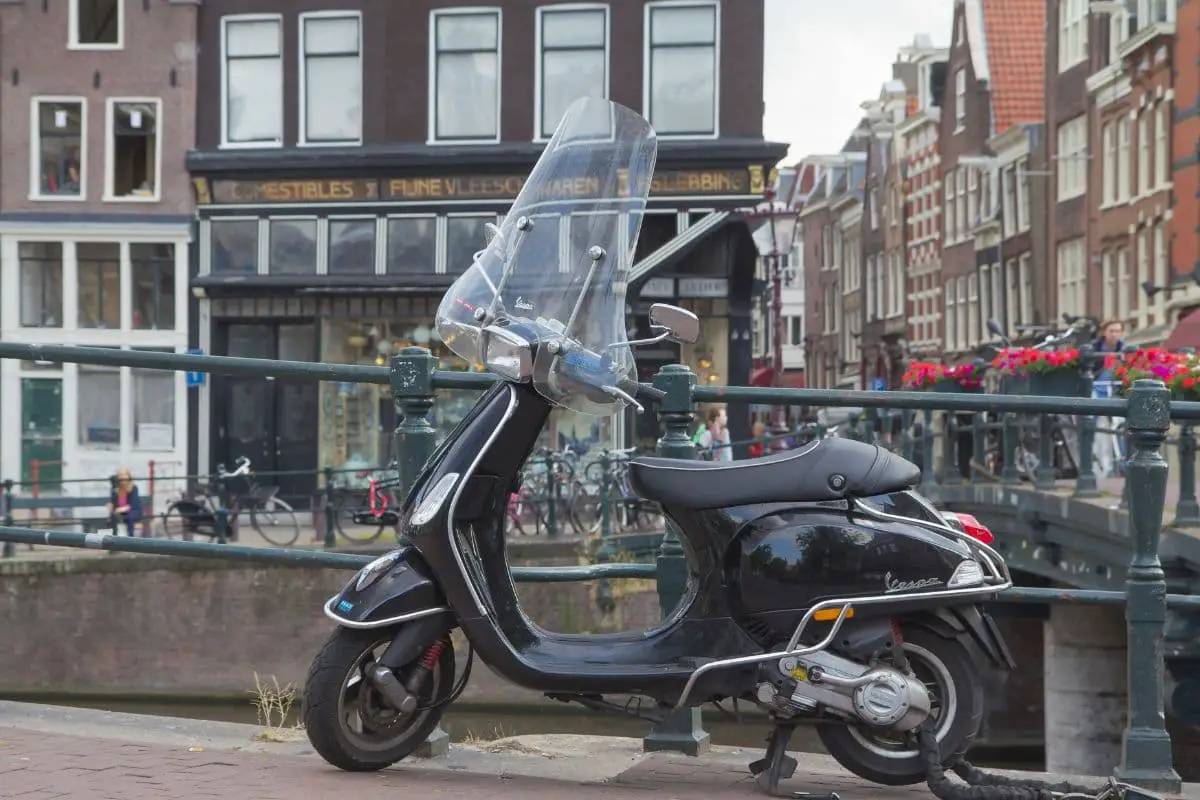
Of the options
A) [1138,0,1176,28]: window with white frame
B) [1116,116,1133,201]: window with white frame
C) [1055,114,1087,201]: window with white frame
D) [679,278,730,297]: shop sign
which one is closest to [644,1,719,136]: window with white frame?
[679,278,730,297]: shop sign

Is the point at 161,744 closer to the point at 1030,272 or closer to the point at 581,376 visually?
the point at 581,376

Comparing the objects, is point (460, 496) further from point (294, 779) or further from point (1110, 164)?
point (1110, 164)

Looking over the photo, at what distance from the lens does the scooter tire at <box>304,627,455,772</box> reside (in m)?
4.73

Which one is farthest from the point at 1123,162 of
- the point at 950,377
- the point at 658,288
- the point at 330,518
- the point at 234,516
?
the point at 330,518

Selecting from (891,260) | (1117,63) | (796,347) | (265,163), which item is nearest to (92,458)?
(265,163)

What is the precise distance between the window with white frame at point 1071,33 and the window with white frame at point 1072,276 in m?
4.05

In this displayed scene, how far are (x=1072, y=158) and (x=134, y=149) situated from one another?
21901mm

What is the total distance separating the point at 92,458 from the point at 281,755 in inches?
951

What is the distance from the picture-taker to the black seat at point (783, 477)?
4711 mm

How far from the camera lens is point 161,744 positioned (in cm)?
517

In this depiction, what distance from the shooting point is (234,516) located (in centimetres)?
2053

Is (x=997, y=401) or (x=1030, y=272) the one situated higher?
(x=1030, y=272)

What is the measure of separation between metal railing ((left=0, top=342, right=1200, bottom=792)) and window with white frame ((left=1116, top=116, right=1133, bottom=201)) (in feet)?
114

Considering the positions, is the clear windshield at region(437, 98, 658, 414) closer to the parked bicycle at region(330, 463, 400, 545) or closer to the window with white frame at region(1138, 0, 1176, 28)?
the parked bicycle at region(330, 463, 400, 545)
